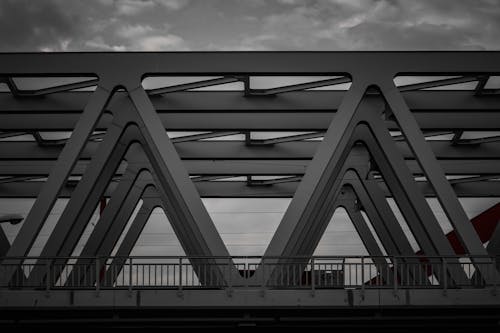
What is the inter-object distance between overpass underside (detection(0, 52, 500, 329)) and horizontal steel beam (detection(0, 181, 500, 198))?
7940mm

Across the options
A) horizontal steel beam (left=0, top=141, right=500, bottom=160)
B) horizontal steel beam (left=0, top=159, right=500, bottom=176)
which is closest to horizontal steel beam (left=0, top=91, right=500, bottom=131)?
horizontal steel beam (left=0, top=141, right=500, bottom=160)

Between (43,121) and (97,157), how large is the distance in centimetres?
792

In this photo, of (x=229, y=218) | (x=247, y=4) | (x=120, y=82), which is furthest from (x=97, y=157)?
(x=229, y=218)

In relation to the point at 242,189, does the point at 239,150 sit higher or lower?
lower

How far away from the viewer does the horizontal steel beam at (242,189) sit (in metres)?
45.5

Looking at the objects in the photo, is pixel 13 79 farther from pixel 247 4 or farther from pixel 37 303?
pixel 37 303

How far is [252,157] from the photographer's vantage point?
37.9m

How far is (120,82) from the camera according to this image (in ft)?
82.2

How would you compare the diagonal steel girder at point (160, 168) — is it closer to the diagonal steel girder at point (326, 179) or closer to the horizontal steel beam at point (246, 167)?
the diagonal steel girder at point (326, 179)

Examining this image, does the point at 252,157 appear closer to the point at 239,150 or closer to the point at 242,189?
the point at 239,150

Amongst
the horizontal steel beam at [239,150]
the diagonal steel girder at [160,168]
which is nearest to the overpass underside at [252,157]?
the diagonal steel girder at [160,168]

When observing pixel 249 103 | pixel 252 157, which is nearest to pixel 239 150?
pixel 252 157

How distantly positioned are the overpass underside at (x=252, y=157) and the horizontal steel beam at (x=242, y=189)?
7.94 metres

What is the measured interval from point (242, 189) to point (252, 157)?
927cm
